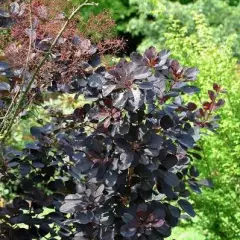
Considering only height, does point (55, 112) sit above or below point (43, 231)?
above

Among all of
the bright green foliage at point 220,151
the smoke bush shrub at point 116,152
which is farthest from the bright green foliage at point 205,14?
the smoke bush shrub at point 116,152

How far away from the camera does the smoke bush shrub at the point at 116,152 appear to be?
2.49m

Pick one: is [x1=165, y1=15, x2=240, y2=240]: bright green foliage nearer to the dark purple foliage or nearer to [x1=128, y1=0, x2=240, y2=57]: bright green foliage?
the dark purple foliage

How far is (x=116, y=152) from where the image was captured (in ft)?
8.48

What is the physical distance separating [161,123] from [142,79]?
0.28 meters

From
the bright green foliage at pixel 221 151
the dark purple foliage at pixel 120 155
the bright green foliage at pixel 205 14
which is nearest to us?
the dark purple foliage at pixel 120 155

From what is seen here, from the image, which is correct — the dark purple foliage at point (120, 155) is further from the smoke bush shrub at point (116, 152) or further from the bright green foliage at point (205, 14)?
the bright green foliage at point (205, 14)

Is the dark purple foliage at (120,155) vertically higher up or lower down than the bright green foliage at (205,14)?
higher up

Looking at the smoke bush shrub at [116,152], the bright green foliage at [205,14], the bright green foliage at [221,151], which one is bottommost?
the bright green foliage at [205,14]

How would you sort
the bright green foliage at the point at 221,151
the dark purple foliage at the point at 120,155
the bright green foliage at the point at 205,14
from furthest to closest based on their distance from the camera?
the bright green foliage at the point at 205,14
the bright green foliage at the point at 221,151
the dark purple foliage at the point at 120,155

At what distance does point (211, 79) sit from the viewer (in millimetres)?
4051

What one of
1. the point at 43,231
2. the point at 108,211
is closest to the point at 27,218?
the point at 43,231

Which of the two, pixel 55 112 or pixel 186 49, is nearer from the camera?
pixel 55 112

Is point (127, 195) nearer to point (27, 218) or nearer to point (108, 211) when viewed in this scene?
point (108, 211)
